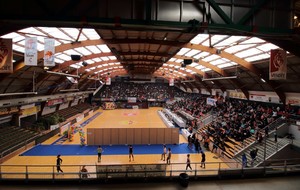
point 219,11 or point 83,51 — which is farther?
point 83,51

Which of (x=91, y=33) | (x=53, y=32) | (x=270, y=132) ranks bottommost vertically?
(x=270, y=132)

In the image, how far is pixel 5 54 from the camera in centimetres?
855

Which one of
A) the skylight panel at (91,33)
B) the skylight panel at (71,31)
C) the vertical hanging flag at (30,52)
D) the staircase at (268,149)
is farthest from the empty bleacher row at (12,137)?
the staircase at (268,149)

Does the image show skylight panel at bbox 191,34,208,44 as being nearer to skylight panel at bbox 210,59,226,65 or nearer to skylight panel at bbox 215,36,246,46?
skylight panel at bbox 215,36,246,46

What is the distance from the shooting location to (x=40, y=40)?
14.3 metres

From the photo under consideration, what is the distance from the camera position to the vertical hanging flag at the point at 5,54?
8.44 metres

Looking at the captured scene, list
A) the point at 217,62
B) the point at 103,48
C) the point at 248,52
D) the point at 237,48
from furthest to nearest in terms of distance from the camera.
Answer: the point at 217,62
the point at 103,48
the point at 248,52
the point at 237,48

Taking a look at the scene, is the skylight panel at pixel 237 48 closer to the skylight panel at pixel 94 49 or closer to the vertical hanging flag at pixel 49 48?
the skylight panel at pixel 94 49

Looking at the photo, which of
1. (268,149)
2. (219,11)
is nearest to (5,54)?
(219,11)

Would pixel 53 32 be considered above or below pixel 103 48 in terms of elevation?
below

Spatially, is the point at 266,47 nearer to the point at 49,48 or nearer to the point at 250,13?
the point at 250,13

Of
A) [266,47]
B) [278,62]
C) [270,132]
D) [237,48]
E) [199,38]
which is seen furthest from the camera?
[270,132]

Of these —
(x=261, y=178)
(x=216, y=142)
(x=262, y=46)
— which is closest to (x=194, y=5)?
(x=261, y=178)

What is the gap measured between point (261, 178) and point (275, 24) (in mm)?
6563
